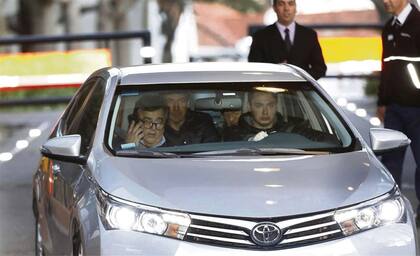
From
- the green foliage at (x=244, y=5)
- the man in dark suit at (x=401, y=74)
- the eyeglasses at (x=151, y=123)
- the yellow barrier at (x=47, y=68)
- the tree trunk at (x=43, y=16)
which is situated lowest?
the green foliage at (x=244, y=5)

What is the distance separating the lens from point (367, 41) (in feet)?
79.4

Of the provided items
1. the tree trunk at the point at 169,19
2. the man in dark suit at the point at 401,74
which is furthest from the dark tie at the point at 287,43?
the tree trunk at the point at 169,19

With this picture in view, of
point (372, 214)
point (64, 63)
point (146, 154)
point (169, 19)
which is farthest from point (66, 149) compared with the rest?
point (169, 19)

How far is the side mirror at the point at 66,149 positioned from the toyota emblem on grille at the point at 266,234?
4.25ft

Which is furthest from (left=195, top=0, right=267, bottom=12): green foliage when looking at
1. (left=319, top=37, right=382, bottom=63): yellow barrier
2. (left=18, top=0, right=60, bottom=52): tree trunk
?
(left=319, top=37, right=382, bottom=63): yellow barrier

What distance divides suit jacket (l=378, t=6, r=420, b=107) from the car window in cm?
285

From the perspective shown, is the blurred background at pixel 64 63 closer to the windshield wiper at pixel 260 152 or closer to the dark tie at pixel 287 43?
the dark tie at pixel 287 43

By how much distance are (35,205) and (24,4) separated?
2892cm

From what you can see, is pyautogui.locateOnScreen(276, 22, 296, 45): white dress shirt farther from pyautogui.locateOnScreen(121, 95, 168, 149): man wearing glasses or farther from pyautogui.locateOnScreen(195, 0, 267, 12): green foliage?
pyautogui.locateOnScreen(195, 0, 267, 12): green foliage

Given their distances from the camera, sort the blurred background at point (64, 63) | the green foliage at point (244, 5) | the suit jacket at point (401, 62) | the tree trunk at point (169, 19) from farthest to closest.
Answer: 1. the green foliage at point (244, 5)
2. the tree trunk at point (169, 19)
3. the blurred background at point (64, 63)
4. the suit jacket at point (401, 62)

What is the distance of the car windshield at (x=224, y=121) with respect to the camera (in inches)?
297

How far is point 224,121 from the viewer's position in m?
8.09

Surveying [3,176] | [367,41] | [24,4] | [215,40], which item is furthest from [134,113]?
[215,40]

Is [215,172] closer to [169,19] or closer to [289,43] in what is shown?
[289,43]
